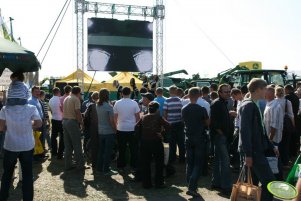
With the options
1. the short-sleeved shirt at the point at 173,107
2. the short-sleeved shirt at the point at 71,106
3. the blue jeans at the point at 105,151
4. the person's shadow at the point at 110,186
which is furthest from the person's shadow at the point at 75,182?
the short-sleeved shirt at the point at 173,107

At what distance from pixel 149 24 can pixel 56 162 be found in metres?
9.53

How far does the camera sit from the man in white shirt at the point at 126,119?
302 inches

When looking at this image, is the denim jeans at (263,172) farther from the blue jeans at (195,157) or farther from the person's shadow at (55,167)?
the person's shadow at (55,167)

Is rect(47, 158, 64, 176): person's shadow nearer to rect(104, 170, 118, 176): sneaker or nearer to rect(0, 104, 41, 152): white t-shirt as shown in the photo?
rect(104, 170, 118, 176): sneaker

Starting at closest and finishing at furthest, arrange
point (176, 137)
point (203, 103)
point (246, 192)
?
point (246, 192) < point (203, 103) < point (176, 137)

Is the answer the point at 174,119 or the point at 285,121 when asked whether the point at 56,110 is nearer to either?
the point at 174,119

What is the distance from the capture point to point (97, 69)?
15.8m

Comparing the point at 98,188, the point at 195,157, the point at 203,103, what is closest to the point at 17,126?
the point at 98,188

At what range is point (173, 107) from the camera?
28.0 feet

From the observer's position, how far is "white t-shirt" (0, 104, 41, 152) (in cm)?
506

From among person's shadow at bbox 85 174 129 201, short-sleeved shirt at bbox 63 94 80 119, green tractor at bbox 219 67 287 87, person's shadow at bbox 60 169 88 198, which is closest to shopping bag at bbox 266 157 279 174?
person's shadow at bbox 85 174 129 201

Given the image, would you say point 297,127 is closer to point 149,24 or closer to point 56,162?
point 56,162

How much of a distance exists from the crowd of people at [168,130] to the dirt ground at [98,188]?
0.20 metres

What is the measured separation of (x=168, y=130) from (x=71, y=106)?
7.03 ft
